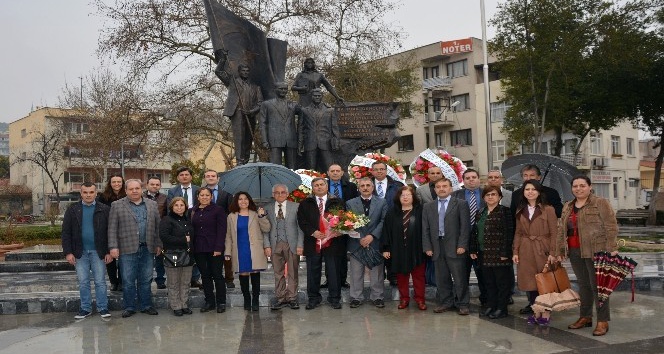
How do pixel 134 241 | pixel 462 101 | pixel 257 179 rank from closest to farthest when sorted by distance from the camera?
pixel 134 241 < pixel 257 179 < pixel 462 101

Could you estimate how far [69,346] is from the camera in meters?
6.19

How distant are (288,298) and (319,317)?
64 centimetres

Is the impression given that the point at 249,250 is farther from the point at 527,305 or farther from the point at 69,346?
the point at 527,305

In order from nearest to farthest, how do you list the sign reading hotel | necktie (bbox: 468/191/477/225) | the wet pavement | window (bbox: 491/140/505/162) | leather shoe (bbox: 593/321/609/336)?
the wet pavement → leather shoe (bbox: 593/321/609/336) → necktie (bbox: 468/191/477/225) → the sign reading hotel → window (bbox: 491/140/505/162)

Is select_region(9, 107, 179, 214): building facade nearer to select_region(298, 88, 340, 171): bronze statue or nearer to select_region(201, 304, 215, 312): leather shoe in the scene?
select_region(298, 88, 340, 171): bronze statue

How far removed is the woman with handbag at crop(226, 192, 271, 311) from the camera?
24.4ft

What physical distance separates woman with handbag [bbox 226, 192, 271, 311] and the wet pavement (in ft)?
1.49

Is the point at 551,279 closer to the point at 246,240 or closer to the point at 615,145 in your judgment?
the point at 246,240

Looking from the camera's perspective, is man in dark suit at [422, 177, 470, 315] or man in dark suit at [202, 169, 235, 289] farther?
man in dark suit at [202, 169, 235, 289]

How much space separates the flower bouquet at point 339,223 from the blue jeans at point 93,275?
2.68m

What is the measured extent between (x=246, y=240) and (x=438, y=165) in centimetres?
303

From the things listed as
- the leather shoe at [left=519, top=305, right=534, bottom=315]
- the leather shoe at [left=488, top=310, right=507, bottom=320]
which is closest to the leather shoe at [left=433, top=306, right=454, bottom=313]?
the leather shoe at [left=488, top=310, right=507, bottom=320]

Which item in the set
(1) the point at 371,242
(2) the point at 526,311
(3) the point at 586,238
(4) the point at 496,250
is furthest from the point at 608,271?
(1) the point at 371,242

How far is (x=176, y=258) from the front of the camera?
24.5 feet
